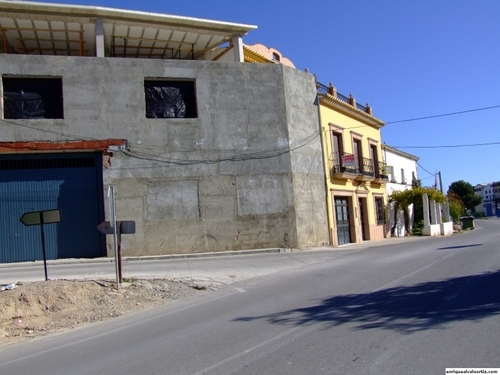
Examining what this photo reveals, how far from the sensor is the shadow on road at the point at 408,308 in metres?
6.70

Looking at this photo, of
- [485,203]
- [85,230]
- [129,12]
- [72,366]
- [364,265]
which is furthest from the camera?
[485,203]

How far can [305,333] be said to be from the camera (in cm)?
649

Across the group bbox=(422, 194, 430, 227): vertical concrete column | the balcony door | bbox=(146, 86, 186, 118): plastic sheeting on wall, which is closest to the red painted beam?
bbox=(146, 86, 186, 118): plastic sheeting on wall

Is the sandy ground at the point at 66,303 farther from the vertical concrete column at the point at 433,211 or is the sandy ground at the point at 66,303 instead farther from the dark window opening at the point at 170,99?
the vertical concrete column at the point at 433,211

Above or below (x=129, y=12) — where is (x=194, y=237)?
below

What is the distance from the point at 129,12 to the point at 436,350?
62.6ft

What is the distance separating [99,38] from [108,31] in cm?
226

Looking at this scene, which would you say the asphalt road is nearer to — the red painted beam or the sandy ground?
the sandy ground

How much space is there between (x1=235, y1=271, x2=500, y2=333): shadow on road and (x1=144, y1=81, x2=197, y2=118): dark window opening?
1364 cm

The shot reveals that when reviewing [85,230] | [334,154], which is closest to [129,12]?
[85,230]

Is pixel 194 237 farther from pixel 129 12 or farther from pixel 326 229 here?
pixel 129 12

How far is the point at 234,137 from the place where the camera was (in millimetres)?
21125

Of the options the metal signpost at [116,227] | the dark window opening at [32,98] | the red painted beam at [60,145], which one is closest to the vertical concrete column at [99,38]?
the dark window opening at [32,98]

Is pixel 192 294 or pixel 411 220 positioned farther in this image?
pixel 411 220
